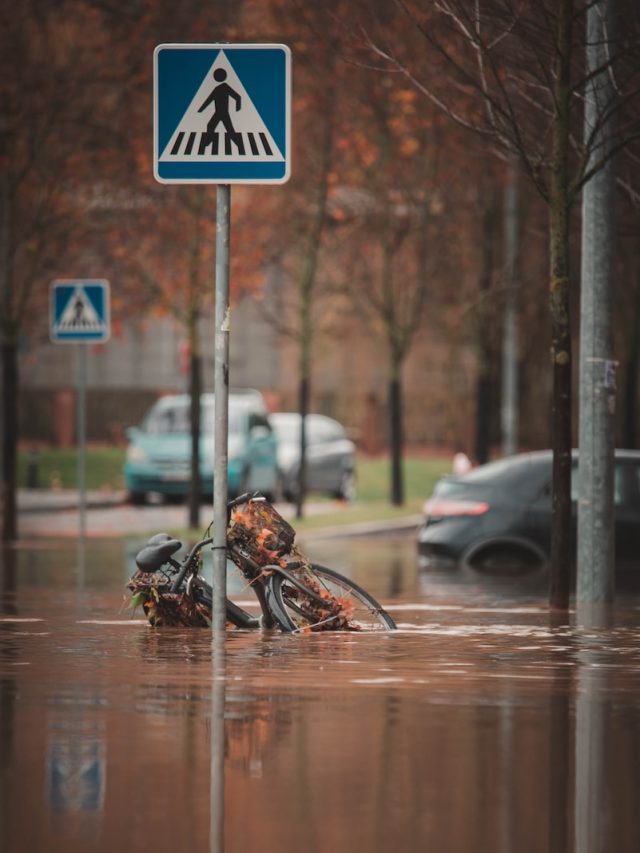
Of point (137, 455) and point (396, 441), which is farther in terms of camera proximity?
point (396, 441)

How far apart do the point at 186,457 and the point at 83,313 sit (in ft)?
49.6

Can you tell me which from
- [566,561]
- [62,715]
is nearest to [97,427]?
[566,561]

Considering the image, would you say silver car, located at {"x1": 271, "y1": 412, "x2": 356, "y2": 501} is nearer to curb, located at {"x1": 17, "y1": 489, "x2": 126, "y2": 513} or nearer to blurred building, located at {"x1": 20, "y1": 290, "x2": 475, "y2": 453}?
curb, located at {"x1": 17, "y1": 489, "x2": 126, "y2": 513}

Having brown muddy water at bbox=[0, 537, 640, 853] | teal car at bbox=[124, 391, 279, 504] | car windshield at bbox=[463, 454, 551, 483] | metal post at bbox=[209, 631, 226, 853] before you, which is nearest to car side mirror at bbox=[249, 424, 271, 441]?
teal car at bbox=[124, 391, 279, 504]

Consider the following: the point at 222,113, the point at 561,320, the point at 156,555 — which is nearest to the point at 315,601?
the point at 156,555

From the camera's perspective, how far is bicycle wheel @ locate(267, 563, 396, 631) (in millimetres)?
12727

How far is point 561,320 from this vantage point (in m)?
15.7

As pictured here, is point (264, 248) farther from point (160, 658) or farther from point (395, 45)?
point (160, 658)

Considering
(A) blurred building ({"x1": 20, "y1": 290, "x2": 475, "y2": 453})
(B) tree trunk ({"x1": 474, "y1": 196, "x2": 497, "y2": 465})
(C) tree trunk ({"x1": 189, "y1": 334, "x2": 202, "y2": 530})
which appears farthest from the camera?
(A) blurred building ({"x1": 20, "y1": 290, "x2": 475, "y2": 453})

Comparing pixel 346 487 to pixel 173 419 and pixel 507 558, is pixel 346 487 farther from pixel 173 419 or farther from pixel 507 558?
pixel 507 558

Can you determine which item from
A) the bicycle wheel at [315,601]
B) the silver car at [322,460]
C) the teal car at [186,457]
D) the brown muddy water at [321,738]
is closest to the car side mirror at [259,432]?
the teal car at [186,457]

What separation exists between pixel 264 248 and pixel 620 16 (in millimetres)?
18565

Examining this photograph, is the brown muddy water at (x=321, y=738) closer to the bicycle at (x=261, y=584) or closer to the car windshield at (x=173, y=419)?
the bicycle at (x=261, y=584)

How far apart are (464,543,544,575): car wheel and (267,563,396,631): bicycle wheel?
7.96m
